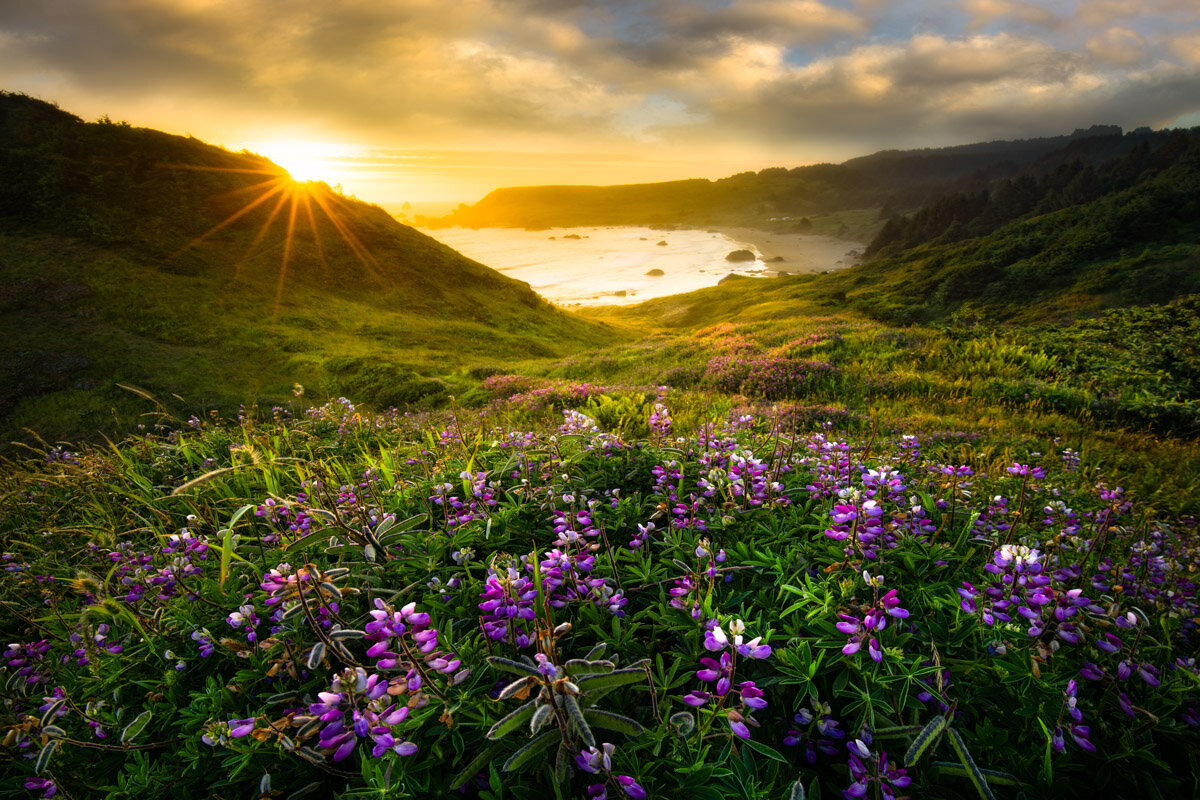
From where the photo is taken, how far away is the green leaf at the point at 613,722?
176cm

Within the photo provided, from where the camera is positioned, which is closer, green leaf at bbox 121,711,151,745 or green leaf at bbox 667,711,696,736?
green leaf at bbox 667,711,696,736

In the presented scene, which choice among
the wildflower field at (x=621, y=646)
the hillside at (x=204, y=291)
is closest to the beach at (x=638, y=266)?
the hillside at (x=204, y=291)

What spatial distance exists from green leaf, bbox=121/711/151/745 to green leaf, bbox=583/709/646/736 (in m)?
2.03

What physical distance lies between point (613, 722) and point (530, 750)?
30 cm

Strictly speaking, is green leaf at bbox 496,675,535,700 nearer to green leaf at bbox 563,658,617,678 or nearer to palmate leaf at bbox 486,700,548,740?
palmate leaf at bbox 486,700,548,740

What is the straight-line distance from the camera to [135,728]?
7.10ft

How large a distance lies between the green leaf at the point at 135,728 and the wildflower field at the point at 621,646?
5cm

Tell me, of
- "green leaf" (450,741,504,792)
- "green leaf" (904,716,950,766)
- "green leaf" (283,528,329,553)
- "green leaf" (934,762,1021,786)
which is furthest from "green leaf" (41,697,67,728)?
"green leaf" (934,762,1021,786)

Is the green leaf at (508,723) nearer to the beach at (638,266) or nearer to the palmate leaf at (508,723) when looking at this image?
the palmate leaf at (508,723)

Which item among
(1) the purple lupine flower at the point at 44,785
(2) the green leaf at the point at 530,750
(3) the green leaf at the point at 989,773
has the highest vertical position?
(2) the green leaf at the point at 530,750

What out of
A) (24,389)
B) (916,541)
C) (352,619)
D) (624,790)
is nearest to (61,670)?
(352,619)

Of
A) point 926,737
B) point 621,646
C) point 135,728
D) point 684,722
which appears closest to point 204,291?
point 135,728

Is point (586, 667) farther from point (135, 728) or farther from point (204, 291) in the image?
point (204, 291)

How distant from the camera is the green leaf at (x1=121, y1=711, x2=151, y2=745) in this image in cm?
211
